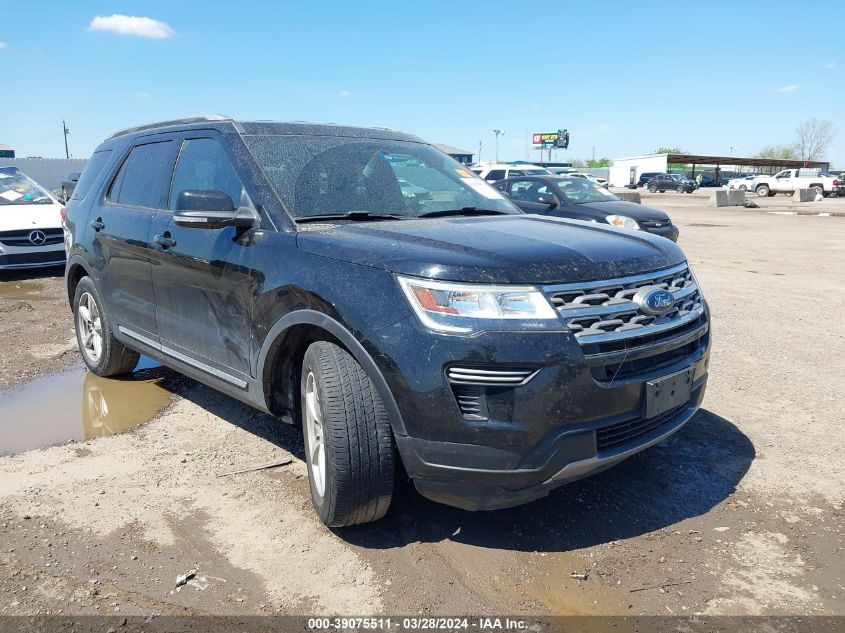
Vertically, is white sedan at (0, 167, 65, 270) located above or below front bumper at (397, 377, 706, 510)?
above

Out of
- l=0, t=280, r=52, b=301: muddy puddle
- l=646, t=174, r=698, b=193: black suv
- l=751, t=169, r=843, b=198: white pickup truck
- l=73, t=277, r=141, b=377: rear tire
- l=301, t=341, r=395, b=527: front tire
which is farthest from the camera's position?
l=646, t=174, r=698, b=193: black suv

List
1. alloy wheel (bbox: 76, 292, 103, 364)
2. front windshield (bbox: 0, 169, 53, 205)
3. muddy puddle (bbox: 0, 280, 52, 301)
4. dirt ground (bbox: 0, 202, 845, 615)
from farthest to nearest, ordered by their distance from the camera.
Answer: front windshield (bbox: 0, 169, 53, 205) < muddy puddle (bbox: 0, 280, 52, 301) < alloy wheel (bbox: 76, 292, 103, 364) < dirt ground (bbox: 0, 202, 845, 615)

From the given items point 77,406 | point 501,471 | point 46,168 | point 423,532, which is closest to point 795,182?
point 46,168

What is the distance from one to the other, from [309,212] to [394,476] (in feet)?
4.65

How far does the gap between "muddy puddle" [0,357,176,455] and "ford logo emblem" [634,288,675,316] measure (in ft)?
11.3

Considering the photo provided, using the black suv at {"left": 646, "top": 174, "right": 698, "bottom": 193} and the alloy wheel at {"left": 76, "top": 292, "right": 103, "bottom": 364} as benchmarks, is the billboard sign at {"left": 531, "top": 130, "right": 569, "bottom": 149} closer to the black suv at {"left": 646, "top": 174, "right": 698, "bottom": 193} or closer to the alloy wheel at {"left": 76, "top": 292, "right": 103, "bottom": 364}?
the black suv at {"left": 646, "top": 174, "right": 698, "bottom": 193}

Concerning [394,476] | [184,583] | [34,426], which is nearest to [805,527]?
[394,476]

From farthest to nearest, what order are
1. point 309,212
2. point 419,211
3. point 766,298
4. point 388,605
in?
point 766,298
point 419,211
point 309,212
point 388,605

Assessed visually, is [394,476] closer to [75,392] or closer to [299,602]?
[299,602]

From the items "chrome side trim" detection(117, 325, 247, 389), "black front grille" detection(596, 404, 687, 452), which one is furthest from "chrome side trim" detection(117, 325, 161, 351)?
"black front grille" detection(596, 404, 687, 452)

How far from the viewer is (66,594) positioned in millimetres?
2820

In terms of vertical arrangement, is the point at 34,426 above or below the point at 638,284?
below

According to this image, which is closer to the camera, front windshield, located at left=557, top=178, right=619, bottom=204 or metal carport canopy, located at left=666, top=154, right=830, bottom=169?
front windshield, located at left=557, top=178, right=619, bottom=204

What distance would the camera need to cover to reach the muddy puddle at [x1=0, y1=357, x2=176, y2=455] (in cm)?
458
